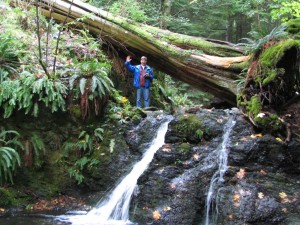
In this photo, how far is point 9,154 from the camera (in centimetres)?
656

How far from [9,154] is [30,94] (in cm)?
137

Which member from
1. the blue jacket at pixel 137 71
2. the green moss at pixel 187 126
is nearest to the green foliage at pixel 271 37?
the green moss at pixel 187 126

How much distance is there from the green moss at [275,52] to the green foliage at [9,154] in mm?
5426

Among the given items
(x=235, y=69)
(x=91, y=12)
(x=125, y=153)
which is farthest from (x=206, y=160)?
(x=91, y=12)

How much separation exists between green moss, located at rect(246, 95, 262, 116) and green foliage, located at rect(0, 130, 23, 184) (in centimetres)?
488

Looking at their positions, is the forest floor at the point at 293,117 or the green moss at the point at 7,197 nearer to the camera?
the forest floor at the point at 293,117

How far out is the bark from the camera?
850 centimetres

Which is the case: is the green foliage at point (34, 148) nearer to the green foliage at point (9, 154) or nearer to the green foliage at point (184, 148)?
the green foliage at point (9, 154)

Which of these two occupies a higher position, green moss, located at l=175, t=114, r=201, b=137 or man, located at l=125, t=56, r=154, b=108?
man, located at l=125, t=56, r=154, b=108

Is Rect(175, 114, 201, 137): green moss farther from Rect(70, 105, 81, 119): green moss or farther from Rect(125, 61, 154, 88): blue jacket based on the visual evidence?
Rect(125, 61, 154, 88): blue jacket

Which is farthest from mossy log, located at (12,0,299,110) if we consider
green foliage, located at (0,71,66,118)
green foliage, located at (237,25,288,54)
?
green foliage, located at (0,71,66,118)

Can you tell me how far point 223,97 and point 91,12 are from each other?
483 cm

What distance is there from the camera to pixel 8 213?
622cm

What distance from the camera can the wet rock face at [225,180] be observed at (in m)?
5.18
